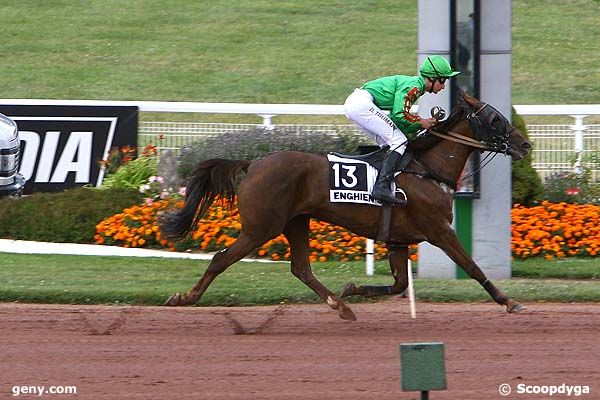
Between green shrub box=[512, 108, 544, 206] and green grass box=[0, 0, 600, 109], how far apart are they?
833cm

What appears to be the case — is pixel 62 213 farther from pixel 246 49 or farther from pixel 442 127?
pixel 246 49

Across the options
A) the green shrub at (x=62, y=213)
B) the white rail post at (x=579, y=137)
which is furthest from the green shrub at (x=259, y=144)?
the white rail post at (x=579, y=137)

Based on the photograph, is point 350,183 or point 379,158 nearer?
point 350,183

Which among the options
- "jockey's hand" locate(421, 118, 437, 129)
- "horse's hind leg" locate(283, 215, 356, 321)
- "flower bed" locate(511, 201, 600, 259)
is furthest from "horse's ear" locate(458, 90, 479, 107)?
"flower bed" locate(511, 201, 600, 259)

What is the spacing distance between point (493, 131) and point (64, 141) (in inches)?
265

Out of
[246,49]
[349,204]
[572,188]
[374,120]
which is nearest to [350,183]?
[349,204]

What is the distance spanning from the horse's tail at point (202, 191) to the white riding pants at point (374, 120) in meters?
0.94

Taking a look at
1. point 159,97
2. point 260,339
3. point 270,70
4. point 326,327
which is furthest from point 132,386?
point 270,70

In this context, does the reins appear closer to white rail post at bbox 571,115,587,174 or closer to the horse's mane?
the horse's mane

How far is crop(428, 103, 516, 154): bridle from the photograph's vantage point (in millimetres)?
9453

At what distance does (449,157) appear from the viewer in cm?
953

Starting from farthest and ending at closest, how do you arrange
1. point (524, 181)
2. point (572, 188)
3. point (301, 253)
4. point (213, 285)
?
1. point (572, 188)
2. point (524, 181)
3. point (213, 285)
4. point (301, 253)

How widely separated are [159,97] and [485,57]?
12631 mm

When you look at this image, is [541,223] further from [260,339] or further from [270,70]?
[270,70]
